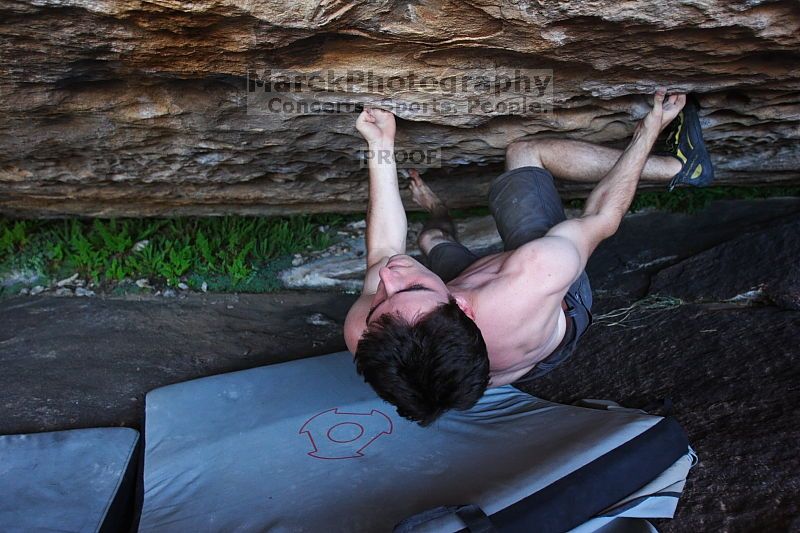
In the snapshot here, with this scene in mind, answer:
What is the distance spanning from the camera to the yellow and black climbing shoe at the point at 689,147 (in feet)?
8.91

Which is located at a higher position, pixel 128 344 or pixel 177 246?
pixel 177 246

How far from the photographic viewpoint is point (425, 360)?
194 centimetres

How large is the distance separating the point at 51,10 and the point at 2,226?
2.68 m

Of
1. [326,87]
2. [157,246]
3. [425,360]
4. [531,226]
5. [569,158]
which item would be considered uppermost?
[326,87]

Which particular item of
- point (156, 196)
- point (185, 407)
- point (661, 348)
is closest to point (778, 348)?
point (661, 348)

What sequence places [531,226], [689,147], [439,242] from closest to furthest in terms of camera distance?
1. [531,226]
2. [689,147]
3. [439,242]

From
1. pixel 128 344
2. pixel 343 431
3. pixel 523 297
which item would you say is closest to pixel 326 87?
pixel 523 297

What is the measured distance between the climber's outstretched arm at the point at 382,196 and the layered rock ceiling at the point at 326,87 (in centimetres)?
9

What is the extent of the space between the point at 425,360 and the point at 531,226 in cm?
89

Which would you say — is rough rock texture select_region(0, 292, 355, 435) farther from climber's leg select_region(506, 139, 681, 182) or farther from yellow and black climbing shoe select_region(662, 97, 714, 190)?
yellow and black climbing shoe select_region(662, 97, 714, 190)

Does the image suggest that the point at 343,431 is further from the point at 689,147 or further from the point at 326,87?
the point at 689,147

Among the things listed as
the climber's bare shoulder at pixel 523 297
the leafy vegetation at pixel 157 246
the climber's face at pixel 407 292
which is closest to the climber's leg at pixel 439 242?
the climber's bare shoulder at pixel 523 297

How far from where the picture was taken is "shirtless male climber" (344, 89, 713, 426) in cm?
197

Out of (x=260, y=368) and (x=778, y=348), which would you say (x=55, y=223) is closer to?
(x=260, y=368)
